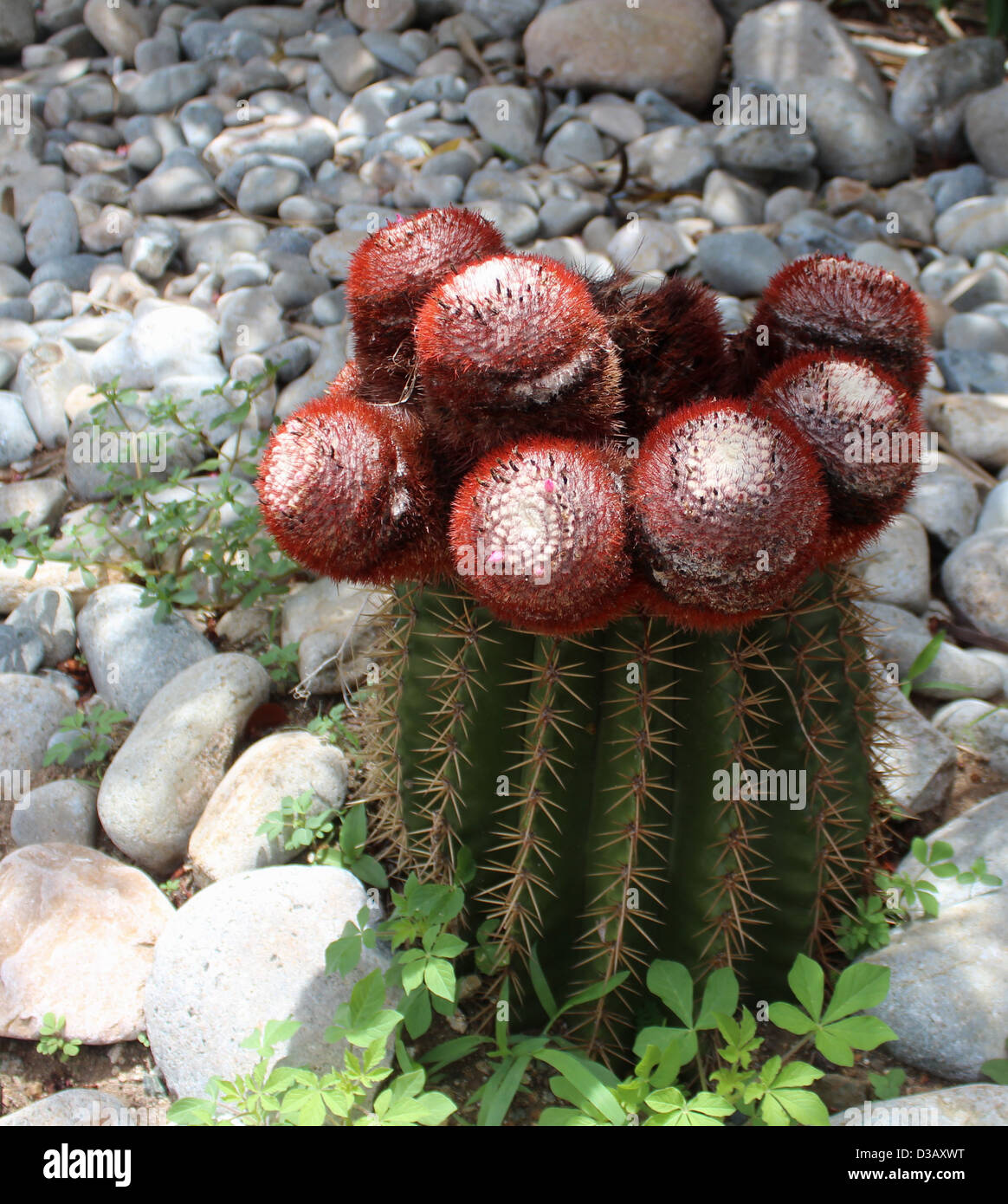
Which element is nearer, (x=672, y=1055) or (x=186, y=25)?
(x=672, y=1055)

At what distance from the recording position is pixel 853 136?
196 inches

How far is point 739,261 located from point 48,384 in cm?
269

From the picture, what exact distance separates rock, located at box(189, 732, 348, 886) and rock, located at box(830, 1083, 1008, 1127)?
1294mm

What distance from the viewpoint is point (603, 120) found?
5246 millimetres

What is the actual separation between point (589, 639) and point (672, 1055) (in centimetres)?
67

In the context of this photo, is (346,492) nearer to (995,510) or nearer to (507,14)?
(995,510)

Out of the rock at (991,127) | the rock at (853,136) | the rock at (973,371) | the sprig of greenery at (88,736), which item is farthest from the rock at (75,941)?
the rock at (991,127)

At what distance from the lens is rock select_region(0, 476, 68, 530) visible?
349 centimetres

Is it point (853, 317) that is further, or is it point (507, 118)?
point (507, 118)

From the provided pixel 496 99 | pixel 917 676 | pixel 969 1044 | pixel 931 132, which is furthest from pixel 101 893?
pixel 931 132

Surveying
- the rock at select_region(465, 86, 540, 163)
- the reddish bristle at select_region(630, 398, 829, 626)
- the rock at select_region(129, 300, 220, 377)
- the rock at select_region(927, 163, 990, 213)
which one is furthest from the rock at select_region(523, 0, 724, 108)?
the reddish bristle at select_region(630, 398, 829, 626)

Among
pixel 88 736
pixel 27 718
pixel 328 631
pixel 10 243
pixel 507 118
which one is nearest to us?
pixel 88 736

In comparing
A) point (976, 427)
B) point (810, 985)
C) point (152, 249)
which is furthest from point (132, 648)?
point (976, 427)
